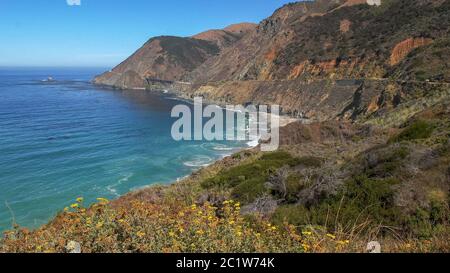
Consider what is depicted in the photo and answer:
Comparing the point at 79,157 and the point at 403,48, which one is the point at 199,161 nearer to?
the point at 79,157

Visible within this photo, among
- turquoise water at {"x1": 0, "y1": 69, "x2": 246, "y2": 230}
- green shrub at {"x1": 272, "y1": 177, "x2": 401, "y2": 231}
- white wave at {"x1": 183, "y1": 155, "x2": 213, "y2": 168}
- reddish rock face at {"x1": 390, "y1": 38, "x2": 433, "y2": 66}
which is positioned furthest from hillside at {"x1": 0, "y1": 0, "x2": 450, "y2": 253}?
turquoise water at {"x1": 0, "y1": 69, "x2": 246, "y2": 230}

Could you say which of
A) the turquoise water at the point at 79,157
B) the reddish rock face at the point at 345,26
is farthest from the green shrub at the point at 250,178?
the reddish rock face at the point at 345,26

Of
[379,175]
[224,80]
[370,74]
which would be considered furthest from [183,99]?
[379,175]

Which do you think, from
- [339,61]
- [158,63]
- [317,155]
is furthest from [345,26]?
[158,63]

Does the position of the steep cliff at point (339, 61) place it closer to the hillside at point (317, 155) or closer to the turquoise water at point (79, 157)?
the hillside at point (317, 155)
